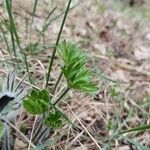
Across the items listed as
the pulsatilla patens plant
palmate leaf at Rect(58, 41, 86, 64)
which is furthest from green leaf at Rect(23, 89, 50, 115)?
palmate leaf at Rect(58, 41, 86, 64)

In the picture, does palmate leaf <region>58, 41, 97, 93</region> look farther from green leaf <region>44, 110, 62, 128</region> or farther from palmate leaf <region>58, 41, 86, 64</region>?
green leaf <region>44, 110, 62, 128</region>

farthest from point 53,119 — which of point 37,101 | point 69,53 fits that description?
point 69,53

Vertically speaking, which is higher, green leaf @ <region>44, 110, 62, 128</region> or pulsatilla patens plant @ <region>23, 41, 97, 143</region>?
pulsatilla patens plant @ <region>23, 41, 97, 143</region>

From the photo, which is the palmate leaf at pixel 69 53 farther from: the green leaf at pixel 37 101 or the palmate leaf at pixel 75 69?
the green leaf at pixel 37 101

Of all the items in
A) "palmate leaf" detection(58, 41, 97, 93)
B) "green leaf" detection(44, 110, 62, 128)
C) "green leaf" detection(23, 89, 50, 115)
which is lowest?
"green leaf" detection(44, 110, 62, 128)

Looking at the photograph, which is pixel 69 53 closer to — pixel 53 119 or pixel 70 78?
pixel 70 78
